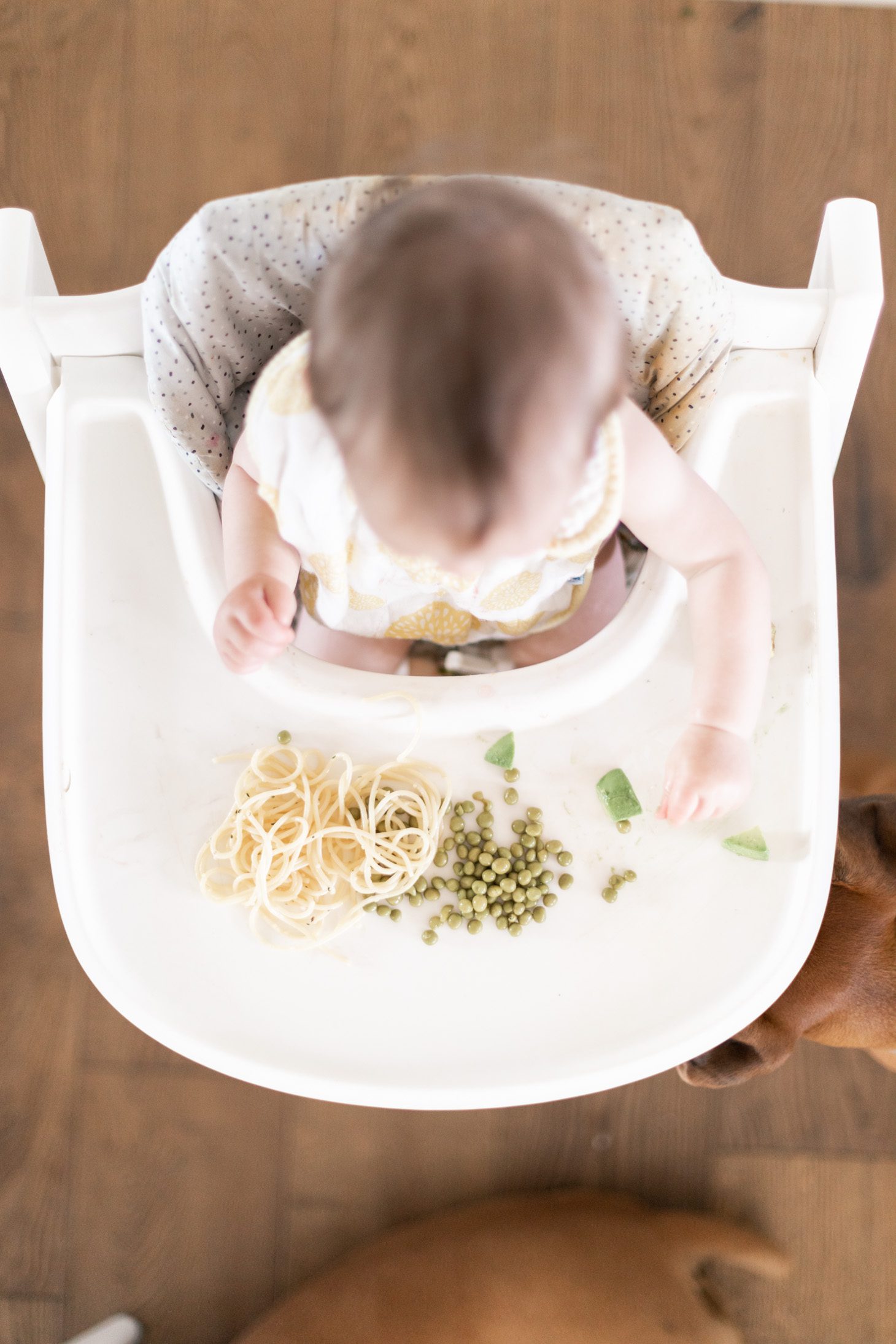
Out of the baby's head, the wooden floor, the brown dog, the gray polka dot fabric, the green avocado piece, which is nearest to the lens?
the baby's head

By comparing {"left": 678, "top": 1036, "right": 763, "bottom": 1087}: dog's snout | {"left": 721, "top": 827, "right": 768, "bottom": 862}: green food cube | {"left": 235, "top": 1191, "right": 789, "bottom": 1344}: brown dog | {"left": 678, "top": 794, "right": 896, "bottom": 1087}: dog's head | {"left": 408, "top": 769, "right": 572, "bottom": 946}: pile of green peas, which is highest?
{"left": 721, "top": 827, "right": 768, "bottom": 862}: green food cube

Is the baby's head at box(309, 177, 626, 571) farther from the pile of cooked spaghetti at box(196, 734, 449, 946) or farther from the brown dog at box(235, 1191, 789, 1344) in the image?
the brown dog at box(235, 1191, 789, 1344)

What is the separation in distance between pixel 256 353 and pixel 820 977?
0.55 m

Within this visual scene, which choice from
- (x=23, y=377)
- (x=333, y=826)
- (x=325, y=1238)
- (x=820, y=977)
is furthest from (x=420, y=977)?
(x=325, y=1238)

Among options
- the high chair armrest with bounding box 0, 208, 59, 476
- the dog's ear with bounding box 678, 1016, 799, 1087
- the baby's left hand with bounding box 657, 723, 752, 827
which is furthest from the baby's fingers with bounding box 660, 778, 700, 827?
the high chair armrest with bounding box 0, 208, 59, 476

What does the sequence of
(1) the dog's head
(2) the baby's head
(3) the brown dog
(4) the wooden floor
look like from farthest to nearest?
(4) the wooden floor → (3) the brown dog → (1) the dog's head → (2) the baby's head

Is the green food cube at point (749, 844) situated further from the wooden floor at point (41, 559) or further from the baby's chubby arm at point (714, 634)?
the wooden floor at point (41, 559)

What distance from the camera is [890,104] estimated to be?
3.51 ft

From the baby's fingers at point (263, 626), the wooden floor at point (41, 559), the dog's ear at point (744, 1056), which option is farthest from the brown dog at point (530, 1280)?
the baby's fingers at point (263, 626)

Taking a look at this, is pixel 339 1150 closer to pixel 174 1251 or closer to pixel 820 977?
pixel 174 1251

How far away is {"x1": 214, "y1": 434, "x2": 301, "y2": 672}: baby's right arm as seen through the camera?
59cm

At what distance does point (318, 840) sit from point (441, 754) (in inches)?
3.4

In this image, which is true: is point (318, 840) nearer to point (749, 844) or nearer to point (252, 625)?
point (252, 625)

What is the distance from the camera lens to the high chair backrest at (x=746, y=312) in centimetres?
61
